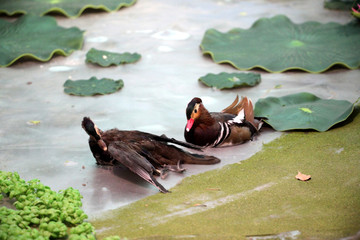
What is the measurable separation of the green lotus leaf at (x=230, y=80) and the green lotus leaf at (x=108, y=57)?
1007 mm

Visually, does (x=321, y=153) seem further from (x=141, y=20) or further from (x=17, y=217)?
(x=141, y=20)

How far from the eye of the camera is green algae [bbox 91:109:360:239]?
348 centimetres

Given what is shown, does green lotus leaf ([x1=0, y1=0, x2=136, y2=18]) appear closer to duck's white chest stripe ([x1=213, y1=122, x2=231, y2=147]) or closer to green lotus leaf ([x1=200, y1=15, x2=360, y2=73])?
green lotus leaf ([x1=200, y1=15, x2=360, y2=73])

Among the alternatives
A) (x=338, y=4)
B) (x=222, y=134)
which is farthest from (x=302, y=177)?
(x=338, y=4)

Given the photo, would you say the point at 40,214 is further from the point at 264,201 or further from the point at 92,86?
the point at 92,86

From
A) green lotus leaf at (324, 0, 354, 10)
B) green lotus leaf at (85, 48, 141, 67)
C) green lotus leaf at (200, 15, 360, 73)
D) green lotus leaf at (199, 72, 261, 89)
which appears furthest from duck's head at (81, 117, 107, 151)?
green lotus leaf at (324, 0, 354, 10)

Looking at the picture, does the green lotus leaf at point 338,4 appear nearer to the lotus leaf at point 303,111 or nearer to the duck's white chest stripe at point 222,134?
the lotus leaf at point 303,111

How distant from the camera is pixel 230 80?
6016mm

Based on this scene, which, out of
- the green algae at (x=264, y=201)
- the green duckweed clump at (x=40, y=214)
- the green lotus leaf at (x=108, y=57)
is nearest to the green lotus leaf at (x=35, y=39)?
the green lotus leaf at (x=108, y=57)

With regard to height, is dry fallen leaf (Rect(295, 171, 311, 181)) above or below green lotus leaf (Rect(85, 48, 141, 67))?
above

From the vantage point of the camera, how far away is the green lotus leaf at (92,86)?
5.86 metres

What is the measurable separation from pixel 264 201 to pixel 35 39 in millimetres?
4134

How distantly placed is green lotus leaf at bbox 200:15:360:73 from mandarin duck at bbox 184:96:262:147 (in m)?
1.47

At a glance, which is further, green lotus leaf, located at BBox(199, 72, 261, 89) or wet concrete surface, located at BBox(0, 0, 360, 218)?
green lotus leaf, located at BBox(199, 72, 261, 89)
